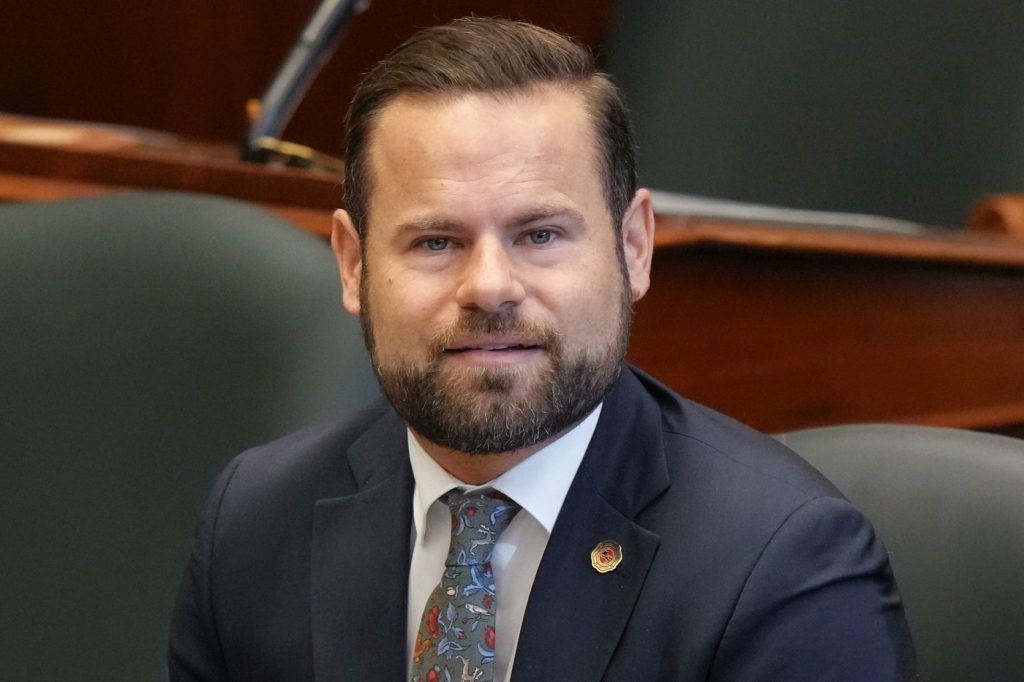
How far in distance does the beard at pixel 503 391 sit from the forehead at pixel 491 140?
0.36ft

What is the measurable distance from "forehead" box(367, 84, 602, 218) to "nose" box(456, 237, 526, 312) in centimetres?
5

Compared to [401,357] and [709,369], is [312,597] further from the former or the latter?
[709,369]

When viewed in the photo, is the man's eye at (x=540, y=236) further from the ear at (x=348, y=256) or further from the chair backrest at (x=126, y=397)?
the chair backrest at (x=126, y=397)

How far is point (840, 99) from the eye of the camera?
10.5 ft

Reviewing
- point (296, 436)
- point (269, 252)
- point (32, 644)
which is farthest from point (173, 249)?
point (32, 644)

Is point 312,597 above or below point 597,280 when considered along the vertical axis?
below

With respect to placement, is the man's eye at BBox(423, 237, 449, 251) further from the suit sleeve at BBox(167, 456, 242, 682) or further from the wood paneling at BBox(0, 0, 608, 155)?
the wood paneling at BBox(0, 0, 608, 155)

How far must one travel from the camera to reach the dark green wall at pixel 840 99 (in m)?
3.13

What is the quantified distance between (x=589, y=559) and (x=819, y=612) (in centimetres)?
17

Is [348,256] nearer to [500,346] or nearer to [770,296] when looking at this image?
[500,346]

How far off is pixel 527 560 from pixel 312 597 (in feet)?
0.60

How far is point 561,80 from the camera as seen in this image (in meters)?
1.01

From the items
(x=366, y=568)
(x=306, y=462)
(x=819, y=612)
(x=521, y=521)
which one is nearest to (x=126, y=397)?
(x=306, y=462)

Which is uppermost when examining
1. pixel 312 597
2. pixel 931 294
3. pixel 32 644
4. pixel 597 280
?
pixel 597 280
